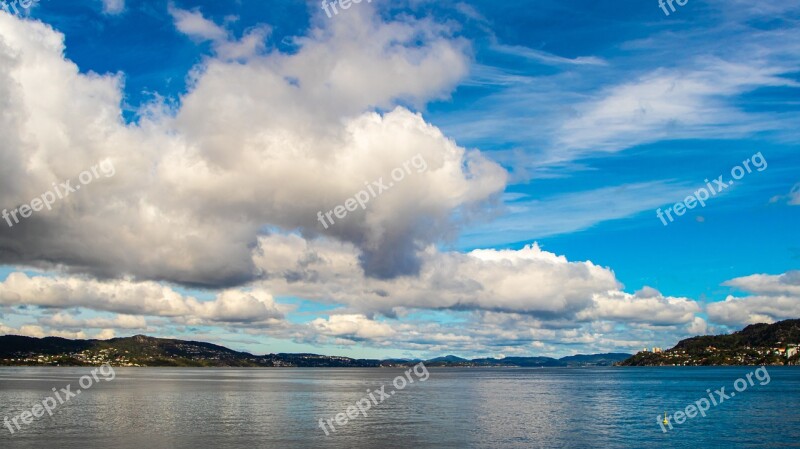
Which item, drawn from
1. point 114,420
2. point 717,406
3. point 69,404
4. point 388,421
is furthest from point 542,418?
point 69,404

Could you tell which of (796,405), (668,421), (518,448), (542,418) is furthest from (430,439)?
(796,405)

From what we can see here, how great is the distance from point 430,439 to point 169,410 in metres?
68.8

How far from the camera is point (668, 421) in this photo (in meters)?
110

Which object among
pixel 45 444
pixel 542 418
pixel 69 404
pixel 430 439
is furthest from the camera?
pixel 69 404

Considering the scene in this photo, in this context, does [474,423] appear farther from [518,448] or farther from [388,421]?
[518,448]

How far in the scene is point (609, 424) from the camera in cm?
10781

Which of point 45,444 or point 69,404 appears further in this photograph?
point 69,404

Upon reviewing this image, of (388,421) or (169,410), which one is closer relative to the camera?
(388,421)

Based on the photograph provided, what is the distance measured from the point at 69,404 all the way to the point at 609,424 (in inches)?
4610

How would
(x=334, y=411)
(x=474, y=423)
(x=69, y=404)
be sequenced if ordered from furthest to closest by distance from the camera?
(x=69, y=404)
(x=334, y=411)
(x=474, y=423)

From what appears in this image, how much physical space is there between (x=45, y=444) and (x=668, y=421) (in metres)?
100

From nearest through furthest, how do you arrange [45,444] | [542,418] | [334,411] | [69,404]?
[45,444] → [542,418] → [334,411] → [69,404]

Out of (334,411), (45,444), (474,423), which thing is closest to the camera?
(45,444)

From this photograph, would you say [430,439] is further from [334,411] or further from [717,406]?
[717,406]
